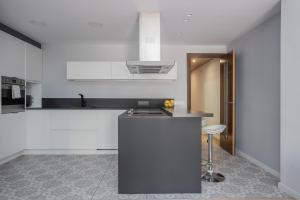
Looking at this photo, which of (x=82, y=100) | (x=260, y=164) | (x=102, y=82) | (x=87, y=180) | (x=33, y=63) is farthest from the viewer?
(x=102, y=82)

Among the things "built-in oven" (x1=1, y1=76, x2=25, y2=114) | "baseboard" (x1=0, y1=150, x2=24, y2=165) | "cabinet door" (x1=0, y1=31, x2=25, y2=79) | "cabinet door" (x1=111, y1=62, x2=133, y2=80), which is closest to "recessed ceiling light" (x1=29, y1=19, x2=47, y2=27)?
"cabinet door" (x1=0, y1=31, x2=25, y2=79)

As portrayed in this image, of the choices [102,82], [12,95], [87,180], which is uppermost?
[102,82]

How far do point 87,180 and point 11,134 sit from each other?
182 cm

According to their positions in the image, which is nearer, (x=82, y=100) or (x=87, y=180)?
(x=87, y=180)

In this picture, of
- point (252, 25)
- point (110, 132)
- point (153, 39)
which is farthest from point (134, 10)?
point (110, 132)

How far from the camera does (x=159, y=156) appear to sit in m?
2.48

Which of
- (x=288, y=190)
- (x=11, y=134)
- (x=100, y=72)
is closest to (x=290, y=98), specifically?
(x=288, y=190)

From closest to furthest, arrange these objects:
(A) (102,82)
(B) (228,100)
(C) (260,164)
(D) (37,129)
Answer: (C) (260,164) → (D) (37,129) → (B) (228,100) → (A) (102,82)

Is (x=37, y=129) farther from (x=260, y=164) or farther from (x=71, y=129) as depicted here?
(x=260, y=164)

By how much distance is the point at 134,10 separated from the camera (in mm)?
2939

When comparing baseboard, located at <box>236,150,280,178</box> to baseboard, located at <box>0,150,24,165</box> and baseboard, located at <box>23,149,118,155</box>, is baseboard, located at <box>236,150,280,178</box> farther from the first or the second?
baseboard, located at <box>0,150,24,165</box>

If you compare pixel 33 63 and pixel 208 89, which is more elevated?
pixel 33 63

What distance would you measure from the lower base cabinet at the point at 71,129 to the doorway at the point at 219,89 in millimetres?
1960

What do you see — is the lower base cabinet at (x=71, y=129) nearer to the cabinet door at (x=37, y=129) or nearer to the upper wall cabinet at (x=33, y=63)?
the cabinet door at (x=37, y=129)
